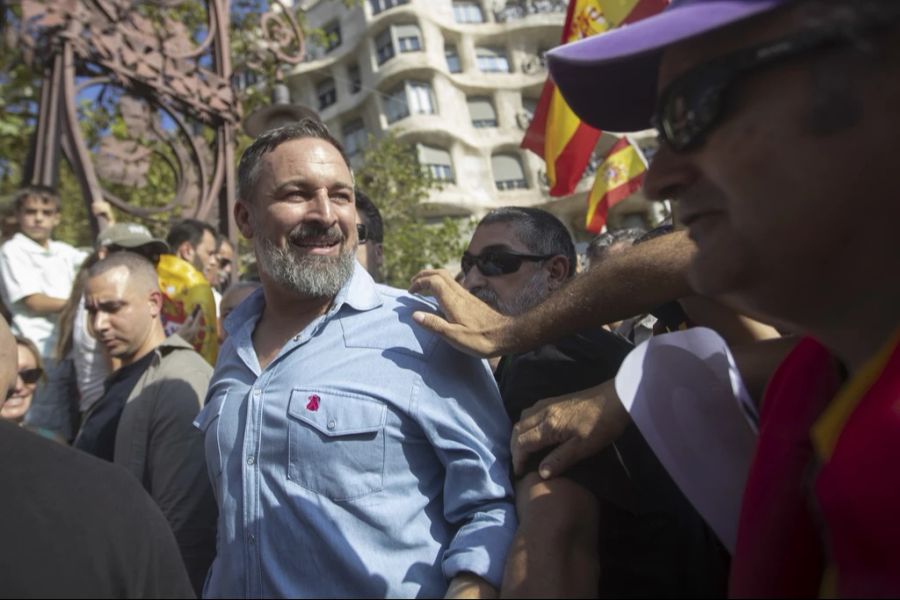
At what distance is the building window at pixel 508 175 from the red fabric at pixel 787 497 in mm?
31004

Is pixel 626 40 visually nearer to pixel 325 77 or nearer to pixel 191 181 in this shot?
pixel 191 181

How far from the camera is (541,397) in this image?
1.78 metres

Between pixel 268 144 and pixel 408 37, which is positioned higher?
pixel 408 37

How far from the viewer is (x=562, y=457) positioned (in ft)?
4.69

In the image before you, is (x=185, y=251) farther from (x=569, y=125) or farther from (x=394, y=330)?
(x=394, y=330)

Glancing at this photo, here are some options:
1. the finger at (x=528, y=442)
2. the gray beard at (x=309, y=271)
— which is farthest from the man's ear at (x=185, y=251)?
the finger at (x=528, y=442)

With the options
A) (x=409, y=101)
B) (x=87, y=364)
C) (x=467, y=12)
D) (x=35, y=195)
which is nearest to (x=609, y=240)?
(x=87, y=364)

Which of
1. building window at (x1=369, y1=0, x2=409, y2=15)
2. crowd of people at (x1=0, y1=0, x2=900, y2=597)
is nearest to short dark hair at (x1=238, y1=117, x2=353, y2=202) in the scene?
crowd of people at (x1=0, y1=0, x2=900, y2=597)

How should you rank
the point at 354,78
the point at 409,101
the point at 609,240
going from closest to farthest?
the point at 609,240 < the point at 409,101 < the point at 354,78

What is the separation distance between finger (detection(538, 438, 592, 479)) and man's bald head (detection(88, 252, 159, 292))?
8.16ft

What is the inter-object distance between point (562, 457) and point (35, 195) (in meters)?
4.40

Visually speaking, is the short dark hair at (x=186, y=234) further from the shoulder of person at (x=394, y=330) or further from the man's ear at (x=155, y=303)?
the shoulder of person at (x=394, y=330)

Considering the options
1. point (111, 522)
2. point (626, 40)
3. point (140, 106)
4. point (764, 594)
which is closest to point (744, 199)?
point (626, 40)

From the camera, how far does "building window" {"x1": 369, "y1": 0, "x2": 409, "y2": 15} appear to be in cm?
3189
